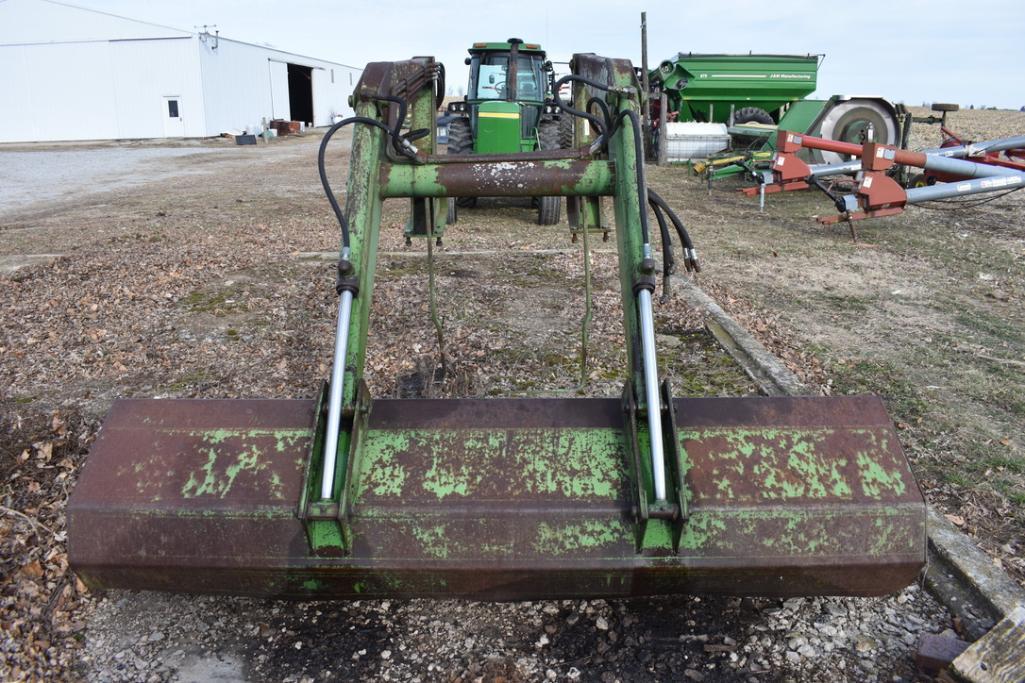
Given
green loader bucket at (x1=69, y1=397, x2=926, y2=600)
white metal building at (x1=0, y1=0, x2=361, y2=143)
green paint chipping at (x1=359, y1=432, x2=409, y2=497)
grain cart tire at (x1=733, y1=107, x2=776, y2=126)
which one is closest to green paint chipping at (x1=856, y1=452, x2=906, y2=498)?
green loader bucket at (x1=69, y1=397, x2=926, y2=600)

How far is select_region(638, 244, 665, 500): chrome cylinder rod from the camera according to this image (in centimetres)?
202

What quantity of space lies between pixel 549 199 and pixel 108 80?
25.0 meters

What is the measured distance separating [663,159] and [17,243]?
11330 mm

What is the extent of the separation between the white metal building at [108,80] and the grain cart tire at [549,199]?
20.8 metres

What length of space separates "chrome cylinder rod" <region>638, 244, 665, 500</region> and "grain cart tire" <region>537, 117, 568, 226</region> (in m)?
6.74

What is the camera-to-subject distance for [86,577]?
6.99ft

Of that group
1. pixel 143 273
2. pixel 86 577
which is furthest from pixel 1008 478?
pixel 143 273

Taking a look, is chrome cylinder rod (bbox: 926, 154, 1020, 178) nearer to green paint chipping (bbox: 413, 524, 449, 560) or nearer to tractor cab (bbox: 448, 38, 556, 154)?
tractor cab (bbox: 448, 38, 556, 154)

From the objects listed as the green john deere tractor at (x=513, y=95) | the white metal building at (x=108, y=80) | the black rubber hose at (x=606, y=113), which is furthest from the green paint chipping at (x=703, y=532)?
the white metal building at (x=108, y=80)

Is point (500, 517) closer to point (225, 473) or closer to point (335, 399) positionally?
point (335, 399)

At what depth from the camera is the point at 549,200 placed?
889 centimetres

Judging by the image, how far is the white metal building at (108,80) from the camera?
27.0 meters

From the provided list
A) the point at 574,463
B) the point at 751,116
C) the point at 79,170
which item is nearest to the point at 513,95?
the point at 751,116

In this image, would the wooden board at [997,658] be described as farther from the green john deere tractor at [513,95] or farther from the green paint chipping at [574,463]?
the green john deere tractor at [513,95]
